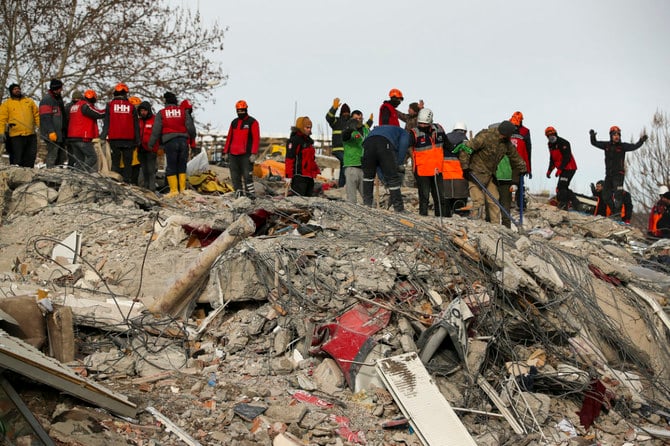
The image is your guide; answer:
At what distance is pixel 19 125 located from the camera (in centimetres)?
1063

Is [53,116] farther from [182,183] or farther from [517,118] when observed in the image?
[517,118]

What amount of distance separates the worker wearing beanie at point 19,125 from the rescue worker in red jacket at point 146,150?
1523mm

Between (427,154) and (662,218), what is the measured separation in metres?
5.49

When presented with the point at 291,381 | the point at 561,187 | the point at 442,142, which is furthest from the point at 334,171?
the point at 291,381

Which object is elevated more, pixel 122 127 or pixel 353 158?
pixel 122 127

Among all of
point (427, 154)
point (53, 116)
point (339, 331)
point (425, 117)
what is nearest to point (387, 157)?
point (427, 154)

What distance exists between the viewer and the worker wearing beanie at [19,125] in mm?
10539

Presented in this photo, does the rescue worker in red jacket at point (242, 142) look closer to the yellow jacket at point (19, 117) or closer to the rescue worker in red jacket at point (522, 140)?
the yellow jacket at point (19, 117)

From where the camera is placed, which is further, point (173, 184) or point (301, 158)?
point (173, 184)

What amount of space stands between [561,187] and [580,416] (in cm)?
902

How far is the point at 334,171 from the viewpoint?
53.8 feet

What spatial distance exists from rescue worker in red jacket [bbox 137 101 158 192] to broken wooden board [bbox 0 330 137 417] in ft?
23.1

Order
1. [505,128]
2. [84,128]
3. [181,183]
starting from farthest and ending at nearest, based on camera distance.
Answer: [181,183]
[84,128]
[505,128]

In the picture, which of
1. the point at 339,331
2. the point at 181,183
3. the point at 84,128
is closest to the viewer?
the point at 339,331
